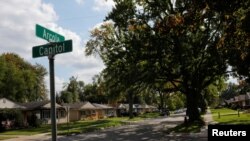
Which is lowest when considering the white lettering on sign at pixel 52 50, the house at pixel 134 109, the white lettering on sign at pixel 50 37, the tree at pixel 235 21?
the house at pixel 134 109

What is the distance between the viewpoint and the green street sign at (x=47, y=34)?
814 centimetres

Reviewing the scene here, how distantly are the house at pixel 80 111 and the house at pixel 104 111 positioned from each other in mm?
2836

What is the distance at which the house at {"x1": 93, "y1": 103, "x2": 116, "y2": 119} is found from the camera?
294ft

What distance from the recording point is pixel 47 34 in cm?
823

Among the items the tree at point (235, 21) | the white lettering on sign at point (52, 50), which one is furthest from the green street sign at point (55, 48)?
the tree at point (235, 21)

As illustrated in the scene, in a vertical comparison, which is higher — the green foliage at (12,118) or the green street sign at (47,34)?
the green street sign at (47,34)

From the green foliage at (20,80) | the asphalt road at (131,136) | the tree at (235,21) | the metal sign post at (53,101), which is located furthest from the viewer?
the green foliage at (20,80)

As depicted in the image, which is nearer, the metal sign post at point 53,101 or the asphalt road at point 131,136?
the metal sign post at point 53,101

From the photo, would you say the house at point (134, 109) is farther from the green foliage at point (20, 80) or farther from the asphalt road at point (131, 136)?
the asphalt road at point (131, 136)

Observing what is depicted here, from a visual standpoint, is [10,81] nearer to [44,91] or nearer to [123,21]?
[44,91]

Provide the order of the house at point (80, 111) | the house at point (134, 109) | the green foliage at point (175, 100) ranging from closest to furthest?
the house at point (80, 111) → the green foliage at point (175, 100) → the house at point (134, 109)

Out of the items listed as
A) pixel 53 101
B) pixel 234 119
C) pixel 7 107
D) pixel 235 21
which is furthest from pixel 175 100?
pixel 53 101

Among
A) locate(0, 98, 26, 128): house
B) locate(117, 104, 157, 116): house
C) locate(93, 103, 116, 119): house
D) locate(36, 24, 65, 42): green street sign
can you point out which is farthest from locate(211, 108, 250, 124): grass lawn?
locate(117, 104, 157, 116): house

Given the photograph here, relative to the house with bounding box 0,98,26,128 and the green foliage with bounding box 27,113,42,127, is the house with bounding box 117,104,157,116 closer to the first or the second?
the green foliage with bounding box 27,113,42,127
